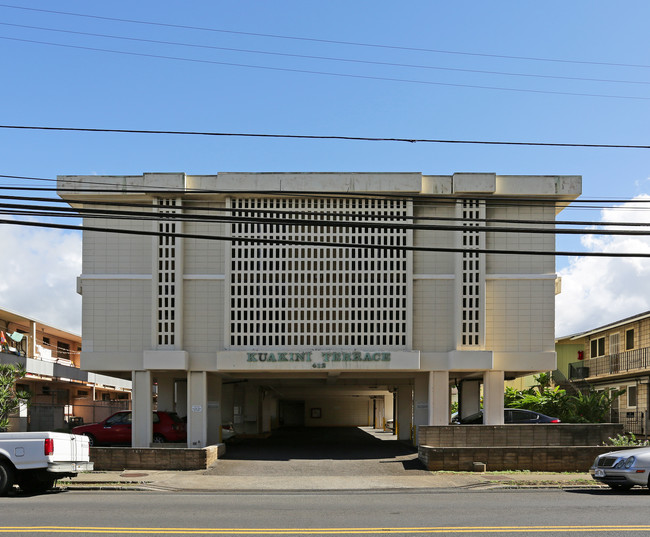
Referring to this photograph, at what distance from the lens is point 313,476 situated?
22328 millimetres

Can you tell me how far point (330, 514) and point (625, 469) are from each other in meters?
6.91

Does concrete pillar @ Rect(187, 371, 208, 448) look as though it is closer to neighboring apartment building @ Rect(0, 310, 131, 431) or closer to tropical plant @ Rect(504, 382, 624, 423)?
neighboring apartment building @ Rect(0, 310, 131, 431)

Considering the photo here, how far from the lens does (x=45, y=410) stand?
36.8 m

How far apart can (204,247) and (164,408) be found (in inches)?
318

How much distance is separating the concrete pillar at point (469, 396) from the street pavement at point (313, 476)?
15.9 ft

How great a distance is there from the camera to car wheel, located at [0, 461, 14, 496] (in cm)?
1587

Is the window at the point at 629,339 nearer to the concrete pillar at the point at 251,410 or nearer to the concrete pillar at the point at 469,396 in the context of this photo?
the concrete pillar at the point at 469,396

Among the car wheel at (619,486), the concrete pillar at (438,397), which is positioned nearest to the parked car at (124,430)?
the concrete pillar at (438,397)

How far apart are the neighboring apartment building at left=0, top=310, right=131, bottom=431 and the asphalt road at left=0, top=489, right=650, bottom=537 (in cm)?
1933

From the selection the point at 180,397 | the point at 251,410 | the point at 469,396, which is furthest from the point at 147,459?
the point at 251,410

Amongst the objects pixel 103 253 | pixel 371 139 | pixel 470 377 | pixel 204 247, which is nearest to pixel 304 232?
pixel 204 247

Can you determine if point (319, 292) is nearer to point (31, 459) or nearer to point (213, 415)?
point (213, 415)

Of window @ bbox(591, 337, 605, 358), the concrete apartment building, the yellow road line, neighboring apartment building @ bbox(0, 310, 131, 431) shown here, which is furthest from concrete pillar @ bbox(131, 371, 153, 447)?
window @ bbox(591, 337, 605, 358)

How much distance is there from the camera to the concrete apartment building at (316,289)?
27.7 metres
